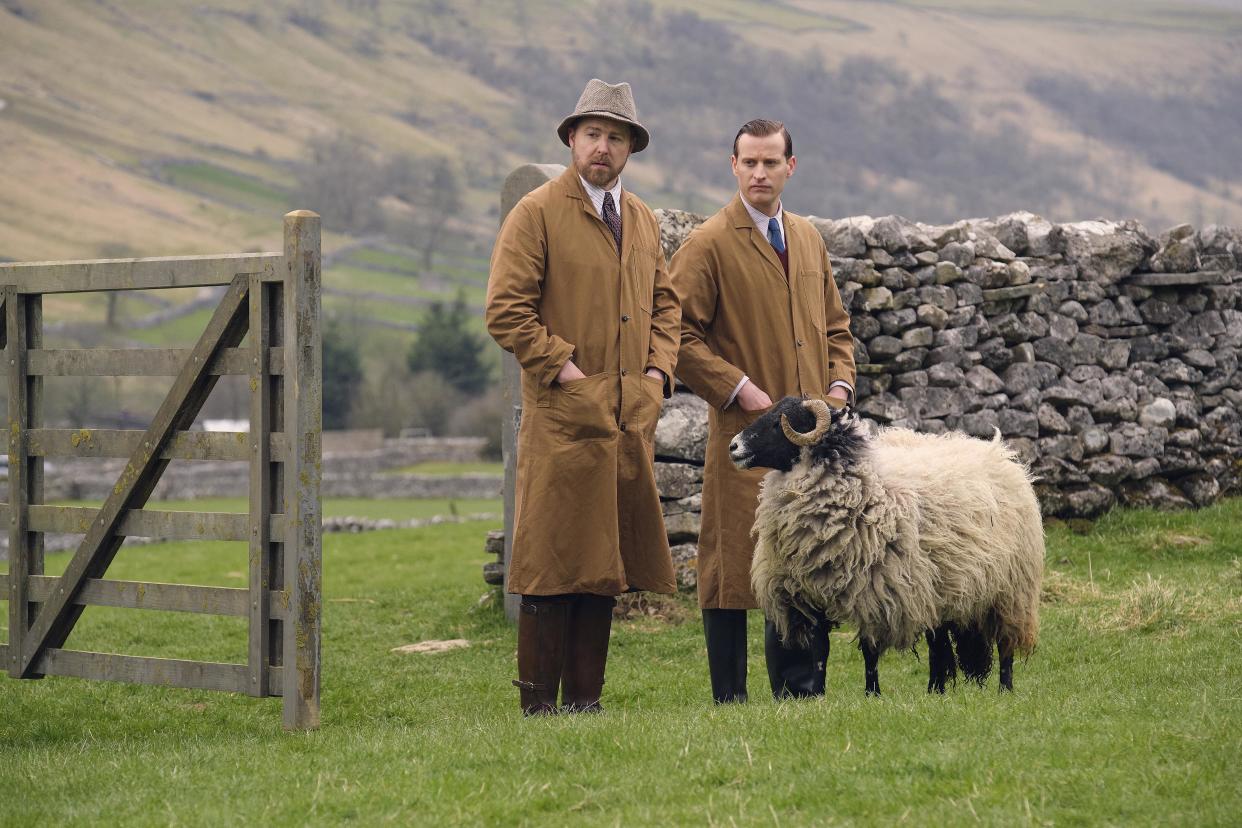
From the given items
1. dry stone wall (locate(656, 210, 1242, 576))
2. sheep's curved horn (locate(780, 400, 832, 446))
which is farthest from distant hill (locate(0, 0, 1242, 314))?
sheep's curved horn (locate(780, 400, 832, 446))

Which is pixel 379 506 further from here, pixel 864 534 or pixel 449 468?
pixel 864 534

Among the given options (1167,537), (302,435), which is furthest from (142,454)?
(1167,537)

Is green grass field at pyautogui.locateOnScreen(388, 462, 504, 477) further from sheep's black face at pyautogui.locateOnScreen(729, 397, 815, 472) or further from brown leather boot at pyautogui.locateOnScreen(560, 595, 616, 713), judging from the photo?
sheep's black face at pyautogui.locateOnScreen(729, 397, 815, 472)

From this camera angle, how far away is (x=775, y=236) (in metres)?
6.52

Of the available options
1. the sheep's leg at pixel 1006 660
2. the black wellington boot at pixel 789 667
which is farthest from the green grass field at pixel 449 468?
the black wellington boot at pixel 789 667

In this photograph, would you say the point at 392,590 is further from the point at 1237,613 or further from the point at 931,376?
the point at 1237,613

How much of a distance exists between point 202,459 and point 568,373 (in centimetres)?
169

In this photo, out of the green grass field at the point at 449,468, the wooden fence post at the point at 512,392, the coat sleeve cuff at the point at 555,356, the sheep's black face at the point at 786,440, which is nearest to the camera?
the coat sleeve cuff at the point at 555,356

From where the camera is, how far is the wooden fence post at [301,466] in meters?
5.98

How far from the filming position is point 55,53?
16588 centimetres

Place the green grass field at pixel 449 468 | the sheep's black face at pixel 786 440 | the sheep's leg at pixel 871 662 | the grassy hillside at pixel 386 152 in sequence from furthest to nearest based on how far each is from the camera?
the grassy hillside at pixel 386 152 < the green grass field at pixel 449 468 < the sheep's leg at pixel 871 662 < the sheep's black face at pixel 786 440

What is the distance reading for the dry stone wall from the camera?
1114 cm

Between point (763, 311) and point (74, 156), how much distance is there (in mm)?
137932

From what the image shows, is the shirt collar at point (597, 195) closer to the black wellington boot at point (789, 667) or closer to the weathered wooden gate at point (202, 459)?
the weathered wooden gate at point (202, 459)
